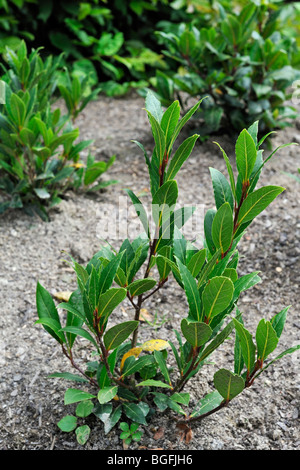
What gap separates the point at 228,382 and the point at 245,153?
72 cm

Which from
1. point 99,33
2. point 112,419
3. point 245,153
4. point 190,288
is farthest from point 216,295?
point 99,33

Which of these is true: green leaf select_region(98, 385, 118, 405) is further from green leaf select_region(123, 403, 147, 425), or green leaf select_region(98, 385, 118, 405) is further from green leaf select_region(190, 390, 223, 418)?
green leaf select_region(190, 390, 223, 418)

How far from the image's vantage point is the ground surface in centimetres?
190

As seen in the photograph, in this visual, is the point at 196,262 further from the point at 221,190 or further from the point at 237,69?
the point at 237,69

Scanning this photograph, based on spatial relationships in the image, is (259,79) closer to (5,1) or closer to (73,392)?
(5,1)

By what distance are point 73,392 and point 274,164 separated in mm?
2594

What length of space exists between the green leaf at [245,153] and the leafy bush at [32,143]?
152cm

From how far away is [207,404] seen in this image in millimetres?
1865

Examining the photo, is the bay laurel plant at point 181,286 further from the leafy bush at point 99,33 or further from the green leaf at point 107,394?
the leafy bush at point 99,33

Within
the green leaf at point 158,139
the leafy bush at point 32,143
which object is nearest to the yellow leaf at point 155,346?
the green leaf at point 158,139

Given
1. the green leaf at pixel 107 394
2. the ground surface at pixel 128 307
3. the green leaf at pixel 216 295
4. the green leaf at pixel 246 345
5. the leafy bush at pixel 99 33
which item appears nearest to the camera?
the green leaf at pixel 216 295

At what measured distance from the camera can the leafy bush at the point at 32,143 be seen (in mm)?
2828

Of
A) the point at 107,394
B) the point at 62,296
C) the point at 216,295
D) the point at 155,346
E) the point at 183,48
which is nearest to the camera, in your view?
the point at 216,295
